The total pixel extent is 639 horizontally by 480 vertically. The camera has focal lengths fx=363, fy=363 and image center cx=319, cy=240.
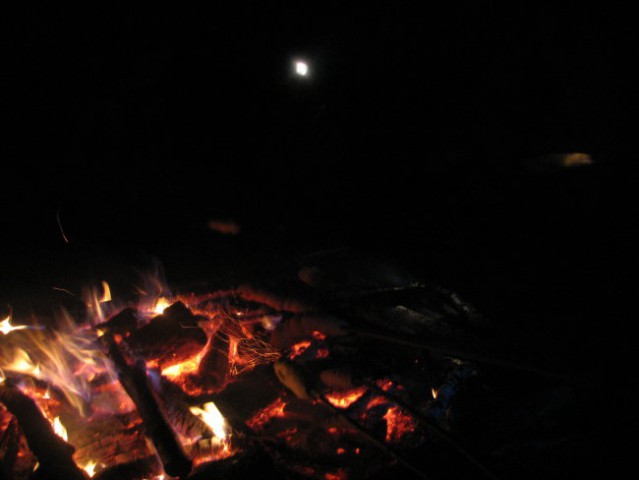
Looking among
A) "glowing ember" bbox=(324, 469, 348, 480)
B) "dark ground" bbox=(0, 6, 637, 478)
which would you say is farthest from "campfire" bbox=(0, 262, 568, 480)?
"dark ground" bbox=(0, 6, 637, 478)

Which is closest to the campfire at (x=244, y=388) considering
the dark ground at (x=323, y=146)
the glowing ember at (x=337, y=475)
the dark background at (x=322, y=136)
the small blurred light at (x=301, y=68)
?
the glowing ember at (x=337, y=475)

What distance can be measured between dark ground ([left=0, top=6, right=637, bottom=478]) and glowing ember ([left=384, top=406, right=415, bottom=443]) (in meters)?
1.91

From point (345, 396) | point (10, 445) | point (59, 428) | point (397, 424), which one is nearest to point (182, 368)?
point (59, 428)

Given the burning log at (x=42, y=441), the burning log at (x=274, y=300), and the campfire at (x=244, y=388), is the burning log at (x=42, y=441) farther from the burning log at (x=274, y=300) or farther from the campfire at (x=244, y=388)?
the burning log at (x=274, y=300)

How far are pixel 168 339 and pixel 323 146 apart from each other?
26.2 feet

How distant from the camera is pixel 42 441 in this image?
3.48 metres

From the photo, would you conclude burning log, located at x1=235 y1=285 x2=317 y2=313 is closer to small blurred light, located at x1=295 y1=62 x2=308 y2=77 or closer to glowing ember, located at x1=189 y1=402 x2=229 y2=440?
glowing ember, located at x1=189 y1=402 x2=229 y2=440

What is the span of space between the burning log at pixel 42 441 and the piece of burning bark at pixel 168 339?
43.8 inches

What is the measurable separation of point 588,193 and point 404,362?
594 cm

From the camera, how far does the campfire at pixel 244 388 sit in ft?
10.6

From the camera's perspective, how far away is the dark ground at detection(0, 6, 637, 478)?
6910mm

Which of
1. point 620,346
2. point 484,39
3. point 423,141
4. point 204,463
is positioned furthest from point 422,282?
point 484,39

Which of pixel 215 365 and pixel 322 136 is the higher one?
pixel 322 136

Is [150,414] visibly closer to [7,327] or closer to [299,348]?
[299,348]
